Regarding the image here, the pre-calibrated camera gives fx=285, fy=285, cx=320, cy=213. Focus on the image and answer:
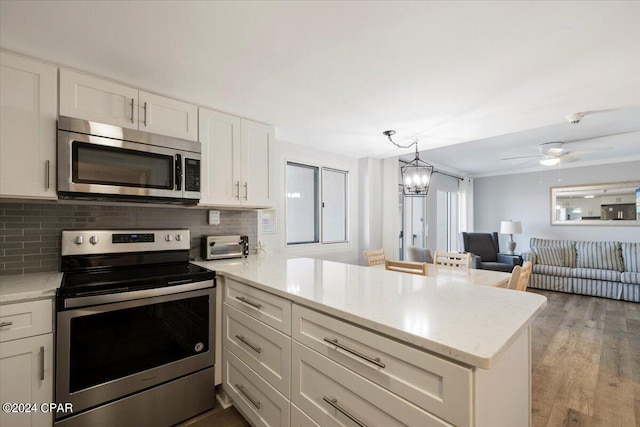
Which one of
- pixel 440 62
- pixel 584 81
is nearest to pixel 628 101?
pixel 584 81

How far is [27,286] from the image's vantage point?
57.5 inches

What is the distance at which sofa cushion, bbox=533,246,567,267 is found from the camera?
5.14 m

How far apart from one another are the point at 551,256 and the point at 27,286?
685 cm

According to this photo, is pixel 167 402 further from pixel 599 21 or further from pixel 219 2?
pixel 599 21

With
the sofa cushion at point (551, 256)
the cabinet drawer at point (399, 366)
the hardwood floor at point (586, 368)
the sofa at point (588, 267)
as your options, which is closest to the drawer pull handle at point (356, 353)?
the cabinet drawer at point (399, 366)

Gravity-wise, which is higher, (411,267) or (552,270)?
(411,267)

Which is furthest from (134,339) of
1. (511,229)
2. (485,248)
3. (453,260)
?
(511,229)

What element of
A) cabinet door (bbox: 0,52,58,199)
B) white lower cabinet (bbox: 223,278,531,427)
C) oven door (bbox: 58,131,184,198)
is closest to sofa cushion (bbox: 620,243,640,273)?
white lower cabinet (bbox: 223,278,531,427)

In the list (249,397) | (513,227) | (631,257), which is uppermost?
(513,227)

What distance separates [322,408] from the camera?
119cm

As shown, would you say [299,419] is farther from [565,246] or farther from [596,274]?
[565,246]

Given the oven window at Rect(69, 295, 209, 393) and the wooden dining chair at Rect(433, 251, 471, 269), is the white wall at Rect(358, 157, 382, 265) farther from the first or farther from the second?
the oven window at Rect(69, 295, 209, 393)

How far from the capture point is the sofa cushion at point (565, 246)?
Answer: 5098mm

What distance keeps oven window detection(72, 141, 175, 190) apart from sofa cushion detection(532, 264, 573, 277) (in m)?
6.08
